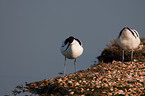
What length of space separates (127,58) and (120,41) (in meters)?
1.62

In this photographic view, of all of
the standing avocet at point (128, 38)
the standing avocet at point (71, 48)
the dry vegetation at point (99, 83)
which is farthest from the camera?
the standing avocet at point (128, 38)

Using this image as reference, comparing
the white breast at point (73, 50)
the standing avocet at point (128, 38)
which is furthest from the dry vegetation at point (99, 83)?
the standing avocet at point (128, 38)

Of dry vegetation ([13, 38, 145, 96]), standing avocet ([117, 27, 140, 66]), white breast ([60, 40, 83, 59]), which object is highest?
standing avocet ([117, 27, 140, 66])

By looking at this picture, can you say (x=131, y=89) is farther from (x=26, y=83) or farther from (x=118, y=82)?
(x=26, y=83)

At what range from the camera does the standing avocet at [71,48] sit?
7023 millimetres

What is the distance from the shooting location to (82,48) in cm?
738

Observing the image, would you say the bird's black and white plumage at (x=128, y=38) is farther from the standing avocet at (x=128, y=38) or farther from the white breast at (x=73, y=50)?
the white breast at (x=73, y=50)

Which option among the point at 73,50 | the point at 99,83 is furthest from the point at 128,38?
the point at 99,83

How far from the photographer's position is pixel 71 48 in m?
7.03

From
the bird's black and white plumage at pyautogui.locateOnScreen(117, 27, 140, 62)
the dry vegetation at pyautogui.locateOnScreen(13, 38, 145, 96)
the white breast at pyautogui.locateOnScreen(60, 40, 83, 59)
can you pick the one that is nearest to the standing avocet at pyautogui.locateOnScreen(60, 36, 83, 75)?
the white breast at pyautogui.locateOnScreen(60, 40, 83, 59)

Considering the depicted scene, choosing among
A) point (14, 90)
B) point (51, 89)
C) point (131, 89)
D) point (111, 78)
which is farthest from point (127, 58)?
point (14, 90)

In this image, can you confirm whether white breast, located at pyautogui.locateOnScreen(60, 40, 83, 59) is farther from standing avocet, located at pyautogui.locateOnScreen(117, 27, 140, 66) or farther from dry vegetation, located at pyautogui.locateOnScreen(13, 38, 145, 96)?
standing avocet, located at pyautogui.locateOnScreen(117, 27, 140, 66)

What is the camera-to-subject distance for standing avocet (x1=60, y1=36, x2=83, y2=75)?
7.02 metres

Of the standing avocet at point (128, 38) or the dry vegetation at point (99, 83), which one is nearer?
the dry vegetation at point (99, 83)
